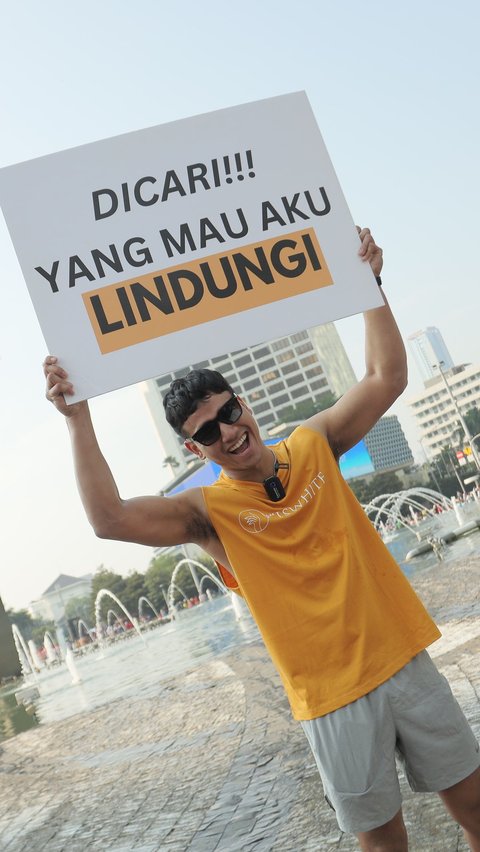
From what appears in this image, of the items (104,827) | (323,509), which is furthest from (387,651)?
(104,827)

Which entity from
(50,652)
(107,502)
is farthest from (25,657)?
(107,502)

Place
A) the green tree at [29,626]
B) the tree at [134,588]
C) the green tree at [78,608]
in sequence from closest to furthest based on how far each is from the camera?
the tree at [134,588], the green tree at [29,626], the green tree at [78,608]

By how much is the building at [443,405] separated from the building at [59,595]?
60151mm

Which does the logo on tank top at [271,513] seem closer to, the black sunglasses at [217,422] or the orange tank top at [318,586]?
the orange tank top at [318,586]

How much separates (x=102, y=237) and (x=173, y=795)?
4.62m

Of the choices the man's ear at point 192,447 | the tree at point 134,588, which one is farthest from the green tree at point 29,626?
the man's ear at point 192,447

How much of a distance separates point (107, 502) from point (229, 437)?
38 cm

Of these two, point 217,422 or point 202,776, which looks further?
point 202,776

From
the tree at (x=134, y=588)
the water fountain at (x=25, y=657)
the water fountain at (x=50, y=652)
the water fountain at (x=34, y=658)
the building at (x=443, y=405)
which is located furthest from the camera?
the building at (x=443, y=405)

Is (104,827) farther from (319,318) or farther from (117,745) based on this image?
(319,318)

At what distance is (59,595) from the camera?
145500 millimetres

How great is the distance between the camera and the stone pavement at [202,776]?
15.3 ft

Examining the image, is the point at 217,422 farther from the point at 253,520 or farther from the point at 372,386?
the point at 372,386

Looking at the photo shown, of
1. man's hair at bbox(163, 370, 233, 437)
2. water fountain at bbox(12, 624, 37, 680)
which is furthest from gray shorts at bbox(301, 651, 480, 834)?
water fountain at bbox(12, 624, 37, 680)
